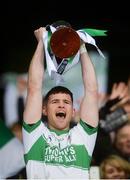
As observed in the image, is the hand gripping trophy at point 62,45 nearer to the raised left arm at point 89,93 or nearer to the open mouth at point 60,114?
the raised left arm at point 89,93

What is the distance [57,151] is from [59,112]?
0.26 metres

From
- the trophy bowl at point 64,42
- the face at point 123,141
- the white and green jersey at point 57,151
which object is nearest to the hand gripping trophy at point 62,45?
the trophy bowl at point 64,42

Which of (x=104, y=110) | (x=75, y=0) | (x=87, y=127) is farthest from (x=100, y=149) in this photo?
(x=75, y=0)

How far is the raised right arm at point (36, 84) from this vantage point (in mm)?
3377

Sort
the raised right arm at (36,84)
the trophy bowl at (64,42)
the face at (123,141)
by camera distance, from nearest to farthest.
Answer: the trophy bowl at (64,42)
the raised right arm at (36,84)
the face at (123,141)

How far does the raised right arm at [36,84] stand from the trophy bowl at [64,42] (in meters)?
0.24

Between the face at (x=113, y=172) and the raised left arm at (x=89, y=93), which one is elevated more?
the raised left arm at (x=89, y=93)

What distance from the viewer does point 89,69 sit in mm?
3410

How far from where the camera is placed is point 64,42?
309cm

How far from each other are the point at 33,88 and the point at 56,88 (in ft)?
0.87

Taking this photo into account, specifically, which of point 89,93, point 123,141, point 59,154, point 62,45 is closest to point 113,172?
point 123,141

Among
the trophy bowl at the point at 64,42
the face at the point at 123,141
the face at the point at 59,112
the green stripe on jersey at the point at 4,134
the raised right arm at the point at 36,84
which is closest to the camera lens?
the trophy bowl at the point at 64,42

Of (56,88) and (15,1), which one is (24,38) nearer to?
(15,1)

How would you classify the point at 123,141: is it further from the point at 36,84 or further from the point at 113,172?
the point at 36,84
